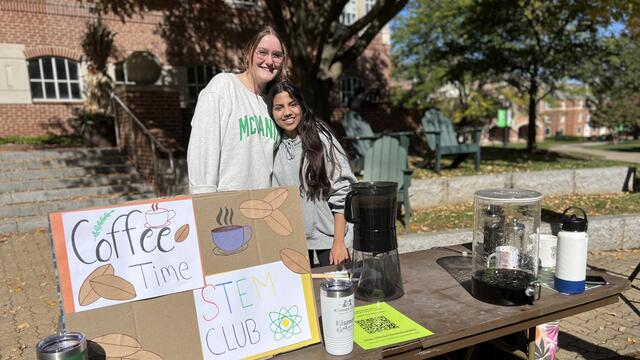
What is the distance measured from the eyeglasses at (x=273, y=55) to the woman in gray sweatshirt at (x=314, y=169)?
133 millimetres

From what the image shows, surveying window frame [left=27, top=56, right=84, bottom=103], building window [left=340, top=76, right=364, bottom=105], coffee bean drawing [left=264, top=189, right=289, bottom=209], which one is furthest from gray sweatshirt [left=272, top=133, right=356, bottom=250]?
building window [left=340, top=76, right=364, bottom=105]

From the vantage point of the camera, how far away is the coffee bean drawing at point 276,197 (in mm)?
1578

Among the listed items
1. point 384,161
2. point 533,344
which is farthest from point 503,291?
point 384,161

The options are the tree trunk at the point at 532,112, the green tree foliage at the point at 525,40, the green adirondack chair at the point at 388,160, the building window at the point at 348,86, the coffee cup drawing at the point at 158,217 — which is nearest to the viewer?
the coffee cup drawing at the point at 158,217

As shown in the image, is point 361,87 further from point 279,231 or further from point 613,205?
point 279,231

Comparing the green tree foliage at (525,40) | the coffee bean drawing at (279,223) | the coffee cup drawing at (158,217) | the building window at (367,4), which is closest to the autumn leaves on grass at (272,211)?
the coffee bean drawing at (279,223)

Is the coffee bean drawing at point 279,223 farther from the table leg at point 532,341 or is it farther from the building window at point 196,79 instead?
the building window at point 196,79

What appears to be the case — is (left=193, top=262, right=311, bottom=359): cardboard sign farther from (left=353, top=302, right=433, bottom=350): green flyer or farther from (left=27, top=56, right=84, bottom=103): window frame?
(left=27, top=56, right=84, bottom=103): window frame

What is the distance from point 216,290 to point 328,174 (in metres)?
1.06

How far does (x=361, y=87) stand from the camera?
57.2ft

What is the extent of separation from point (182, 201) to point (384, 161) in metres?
4.83

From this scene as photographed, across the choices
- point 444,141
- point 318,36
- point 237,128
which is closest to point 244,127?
point 237,128

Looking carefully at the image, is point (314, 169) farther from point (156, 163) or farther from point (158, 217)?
point (156, 163)

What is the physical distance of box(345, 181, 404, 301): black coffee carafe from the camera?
1.80 metres
